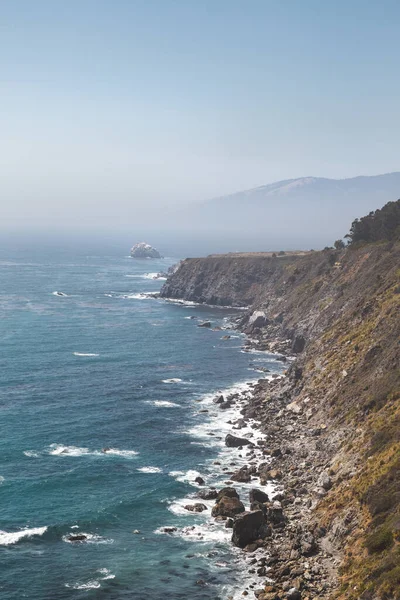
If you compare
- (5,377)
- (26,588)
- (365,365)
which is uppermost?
(365,365)

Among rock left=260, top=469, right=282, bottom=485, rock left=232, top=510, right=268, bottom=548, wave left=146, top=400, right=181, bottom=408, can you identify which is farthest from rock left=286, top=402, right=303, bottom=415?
rock left=232, top=510, right=268, bottom=548

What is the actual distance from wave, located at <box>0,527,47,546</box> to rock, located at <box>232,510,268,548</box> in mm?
19499

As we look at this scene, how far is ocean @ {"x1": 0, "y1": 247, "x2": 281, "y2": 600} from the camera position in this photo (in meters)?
56.6

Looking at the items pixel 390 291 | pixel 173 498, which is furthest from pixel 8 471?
pixel 390 291

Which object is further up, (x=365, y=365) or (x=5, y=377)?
(x=365, y=365)

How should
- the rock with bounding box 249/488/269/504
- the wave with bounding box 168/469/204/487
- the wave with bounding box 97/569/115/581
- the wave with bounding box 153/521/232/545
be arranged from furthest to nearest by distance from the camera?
1. the wave with bounding box 168/469/204/487
2. the rock with bounding box 249/488/269/504
3. the wave with bounding box 153/521/232/545
4. the wave with bounding box 97/569/115/581

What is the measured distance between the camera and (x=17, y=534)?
6216cm

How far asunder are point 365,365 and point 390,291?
Result: 19.3 m

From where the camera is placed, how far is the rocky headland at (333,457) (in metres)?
53.2

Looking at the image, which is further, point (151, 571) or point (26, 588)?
point (151, 571)

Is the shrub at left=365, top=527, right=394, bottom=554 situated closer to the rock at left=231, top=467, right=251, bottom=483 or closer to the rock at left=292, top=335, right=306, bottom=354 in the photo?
the rock at left=231, top=467, right=251, bottom=483

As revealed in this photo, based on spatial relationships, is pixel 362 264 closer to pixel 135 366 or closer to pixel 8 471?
pixel 135 366

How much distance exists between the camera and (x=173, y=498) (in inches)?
2830

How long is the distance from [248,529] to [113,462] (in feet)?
79.6
